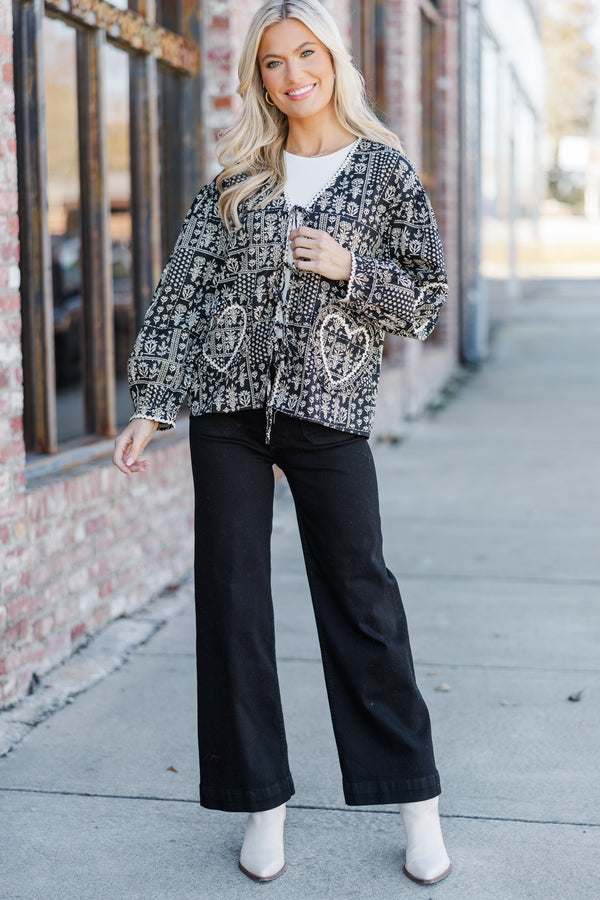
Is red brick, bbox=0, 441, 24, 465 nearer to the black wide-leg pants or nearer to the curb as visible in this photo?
the curb

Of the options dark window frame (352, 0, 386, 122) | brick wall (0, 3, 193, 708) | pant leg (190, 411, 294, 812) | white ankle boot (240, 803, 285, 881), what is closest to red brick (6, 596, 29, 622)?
brick wall (0, 3, 193, 708)

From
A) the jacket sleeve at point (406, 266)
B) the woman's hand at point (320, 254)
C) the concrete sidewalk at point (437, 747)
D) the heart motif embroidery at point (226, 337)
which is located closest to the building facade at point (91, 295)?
the concrete sidewalk at point (437, 747)

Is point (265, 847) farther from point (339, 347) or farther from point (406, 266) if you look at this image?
point (406, 266)

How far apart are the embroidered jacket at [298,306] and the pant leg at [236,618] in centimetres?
10

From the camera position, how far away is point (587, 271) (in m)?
33.0

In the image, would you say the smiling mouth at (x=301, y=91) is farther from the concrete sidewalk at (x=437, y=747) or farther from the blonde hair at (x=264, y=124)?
the concrete sidewalk at (x=437, y=747)

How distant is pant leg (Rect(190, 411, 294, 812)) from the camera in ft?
8.98

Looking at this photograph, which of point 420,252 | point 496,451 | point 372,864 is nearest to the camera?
point 420,252

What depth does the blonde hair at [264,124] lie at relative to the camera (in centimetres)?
271

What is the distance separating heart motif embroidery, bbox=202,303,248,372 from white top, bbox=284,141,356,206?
0.28 meters

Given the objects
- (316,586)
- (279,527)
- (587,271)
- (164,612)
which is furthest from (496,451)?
(587,271)

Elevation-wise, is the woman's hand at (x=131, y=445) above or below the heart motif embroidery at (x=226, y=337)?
below

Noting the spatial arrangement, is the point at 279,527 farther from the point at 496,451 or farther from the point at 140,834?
the point at 140,834

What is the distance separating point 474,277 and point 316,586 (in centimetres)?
1074
